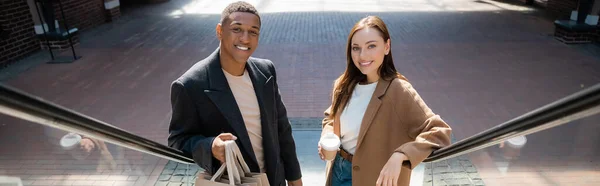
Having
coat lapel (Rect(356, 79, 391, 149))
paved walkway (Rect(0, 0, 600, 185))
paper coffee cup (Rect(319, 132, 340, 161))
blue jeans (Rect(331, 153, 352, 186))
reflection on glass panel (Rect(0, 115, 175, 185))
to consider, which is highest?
coat lapel (Rect(356, 79, 391, 149))

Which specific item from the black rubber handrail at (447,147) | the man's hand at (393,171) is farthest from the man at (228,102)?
the man's hand at (393,171)

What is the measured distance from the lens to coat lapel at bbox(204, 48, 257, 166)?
1.54 metres

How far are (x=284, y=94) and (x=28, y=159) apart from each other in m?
3.27

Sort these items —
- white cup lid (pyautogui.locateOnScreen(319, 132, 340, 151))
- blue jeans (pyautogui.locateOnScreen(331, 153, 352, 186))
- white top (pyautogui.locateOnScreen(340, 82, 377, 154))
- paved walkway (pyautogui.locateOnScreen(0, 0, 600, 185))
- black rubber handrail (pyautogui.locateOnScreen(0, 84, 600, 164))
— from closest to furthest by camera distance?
black rubber handrail (pyautogui.locateOnScreen(0, 84, 600, 164)), white cup lid (pyautogui.locateOnScreen(319, 132, 340, 151)), white top (pyautogui.locateOnScreen(340, 82, 377, 154)), blue jeans (pyautogui.locateOnScreen(331, 153, 352, 186)), paved walkway (pyautogui.locateOnScreen(0, 0, 600, 185))

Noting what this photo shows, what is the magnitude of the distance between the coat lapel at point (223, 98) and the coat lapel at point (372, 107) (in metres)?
0.52

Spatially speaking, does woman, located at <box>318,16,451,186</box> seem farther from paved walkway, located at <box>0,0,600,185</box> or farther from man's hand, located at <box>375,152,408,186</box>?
paved walkway, located at <box>0,0,600,185</box>

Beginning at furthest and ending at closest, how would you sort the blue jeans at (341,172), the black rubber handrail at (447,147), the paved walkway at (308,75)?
the paved walkway at (308,75), the blue jeans at (341,172), the black rubber handrail at (447,147)

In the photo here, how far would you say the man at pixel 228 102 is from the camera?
1.49 m

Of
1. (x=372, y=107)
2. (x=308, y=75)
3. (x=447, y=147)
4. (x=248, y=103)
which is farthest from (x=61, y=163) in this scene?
(x=308, y=75)

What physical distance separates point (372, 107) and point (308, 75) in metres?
4.99

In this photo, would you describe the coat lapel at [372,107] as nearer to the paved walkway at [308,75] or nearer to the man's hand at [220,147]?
the man's hand at [220,147]

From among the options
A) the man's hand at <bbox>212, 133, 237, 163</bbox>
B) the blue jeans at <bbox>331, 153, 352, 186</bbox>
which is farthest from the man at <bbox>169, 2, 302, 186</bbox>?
the blue jeans at <bbox>331, 153, 352, 186</bbox>

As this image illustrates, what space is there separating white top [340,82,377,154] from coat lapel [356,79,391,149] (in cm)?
7

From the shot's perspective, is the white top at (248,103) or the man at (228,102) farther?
the white top at (248,103)
